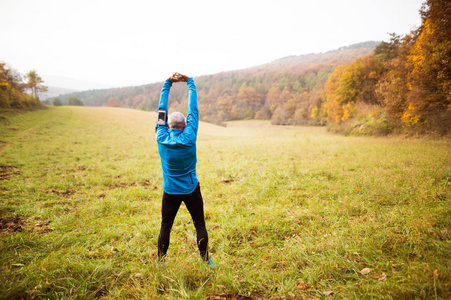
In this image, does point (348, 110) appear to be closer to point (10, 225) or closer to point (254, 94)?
point (10, 225)

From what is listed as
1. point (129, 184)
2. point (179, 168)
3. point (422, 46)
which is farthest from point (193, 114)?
point (422, 46)

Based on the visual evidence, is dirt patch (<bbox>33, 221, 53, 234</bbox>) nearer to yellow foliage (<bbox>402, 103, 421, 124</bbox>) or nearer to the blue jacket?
the blue jacket

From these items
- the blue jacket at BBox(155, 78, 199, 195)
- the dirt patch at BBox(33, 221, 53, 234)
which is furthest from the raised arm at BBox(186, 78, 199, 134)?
the dirt patch at BBox(33, 221, 53, 234)

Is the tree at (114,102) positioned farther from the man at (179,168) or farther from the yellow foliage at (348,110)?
the man at (179,168)

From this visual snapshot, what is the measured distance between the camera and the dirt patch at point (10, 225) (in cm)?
457

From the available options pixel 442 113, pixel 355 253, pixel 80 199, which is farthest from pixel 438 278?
pixel 442 113

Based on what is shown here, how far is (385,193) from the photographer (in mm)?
5492

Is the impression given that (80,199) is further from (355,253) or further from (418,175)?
(418,175)

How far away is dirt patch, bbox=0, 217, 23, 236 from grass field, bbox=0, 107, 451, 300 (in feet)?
0.13

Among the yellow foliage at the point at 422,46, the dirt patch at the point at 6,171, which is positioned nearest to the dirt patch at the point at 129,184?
the dirt patch at the point at 6,171

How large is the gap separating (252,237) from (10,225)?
6.11 metres

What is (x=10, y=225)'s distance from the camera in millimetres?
4875

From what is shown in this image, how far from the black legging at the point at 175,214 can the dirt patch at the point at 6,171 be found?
10.5 meters

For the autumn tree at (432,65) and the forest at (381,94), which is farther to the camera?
the forest at (381,94)
